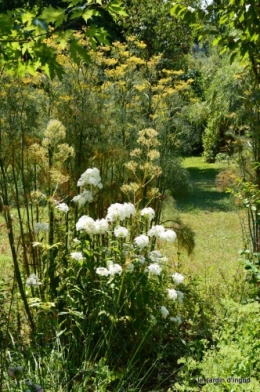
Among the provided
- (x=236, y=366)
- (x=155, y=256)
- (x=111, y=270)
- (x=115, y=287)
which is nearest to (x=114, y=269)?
(x=111, y=270)

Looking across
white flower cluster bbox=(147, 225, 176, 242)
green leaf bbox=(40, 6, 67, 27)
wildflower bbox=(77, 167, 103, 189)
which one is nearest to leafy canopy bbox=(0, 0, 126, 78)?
green leaf bbox=(40, 6, 67, 27)

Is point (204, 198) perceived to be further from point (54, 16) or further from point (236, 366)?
point (54, 16)

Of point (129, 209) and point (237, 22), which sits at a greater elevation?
point (237, 22)

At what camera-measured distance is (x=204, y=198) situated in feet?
41.0

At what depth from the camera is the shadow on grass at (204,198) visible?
1123cm

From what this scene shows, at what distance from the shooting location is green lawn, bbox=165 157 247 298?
4684 millimetres

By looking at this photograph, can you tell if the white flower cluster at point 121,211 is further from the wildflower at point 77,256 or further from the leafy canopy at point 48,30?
the leafy canopy at point 48,30

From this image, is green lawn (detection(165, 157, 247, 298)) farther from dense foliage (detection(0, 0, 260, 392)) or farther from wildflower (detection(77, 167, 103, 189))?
wildflower (detection(77, 167, 103, 189))

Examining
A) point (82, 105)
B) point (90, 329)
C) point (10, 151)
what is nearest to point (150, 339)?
point (90, 329)

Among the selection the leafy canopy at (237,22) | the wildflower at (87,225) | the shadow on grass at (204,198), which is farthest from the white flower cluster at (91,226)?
the shadow on grass at (204,198)

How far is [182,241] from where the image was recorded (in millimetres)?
4191

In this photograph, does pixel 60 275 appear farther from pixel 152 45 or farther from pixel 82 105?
pixel 152 45

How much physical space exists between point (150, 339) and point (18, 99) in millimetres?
1852

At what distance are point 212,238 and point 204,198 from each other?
4.44m
